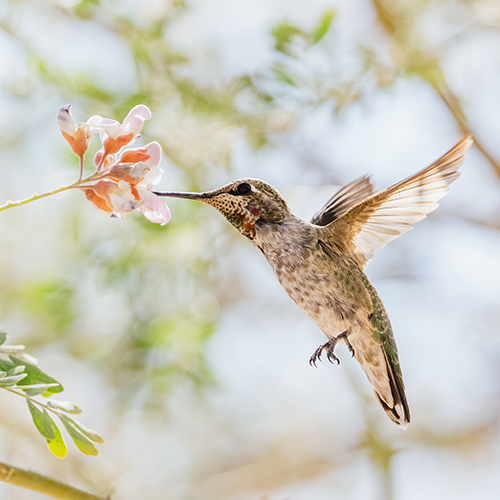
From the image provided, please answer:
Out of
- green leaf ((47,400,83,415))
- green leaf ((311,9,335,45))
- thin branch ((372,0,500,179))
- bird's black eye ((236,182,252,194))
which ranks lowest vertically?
green leaf ((47,400,83,415))

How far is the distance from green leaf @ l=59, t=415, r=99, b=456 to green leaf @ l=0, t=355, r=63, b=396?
51 mm

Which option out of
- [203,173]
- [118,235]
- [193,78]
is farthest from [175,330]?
[193,78]

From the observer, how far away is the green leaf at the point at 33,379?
3.10 ft

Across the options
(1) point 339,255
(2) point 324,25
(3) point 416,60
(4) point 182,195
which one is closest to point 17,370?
(4) point 182,195

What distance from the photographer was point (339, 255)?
65.4 inches

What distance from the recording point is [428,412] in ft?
15.9

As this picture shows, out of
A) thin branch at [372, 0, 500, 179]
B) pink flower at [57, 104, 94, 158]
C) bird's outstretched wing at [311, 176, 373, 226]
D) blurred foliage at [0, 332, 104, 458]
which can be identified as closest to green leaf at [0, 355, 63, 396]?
blurred foliage at [0, 332, 104, 458]

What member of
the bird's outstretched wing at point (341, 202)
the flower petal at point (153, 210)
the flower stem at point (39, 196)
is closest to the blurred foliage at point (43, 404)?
the flower stem at point (39, 196)

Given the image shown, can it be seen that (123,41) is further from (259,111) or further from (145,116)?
(145,116)

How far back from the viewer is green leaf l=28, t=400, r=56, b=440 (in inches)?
37.1

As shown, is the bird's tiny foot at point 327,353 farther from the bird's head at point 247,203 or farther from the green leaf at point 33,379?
the green leaf at point 33,379

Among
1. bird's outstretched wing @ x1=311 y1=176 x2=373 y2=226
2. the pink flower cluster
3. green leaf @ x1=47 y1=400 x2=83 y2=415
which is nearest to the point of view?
green leaf @ x1=47 y1=400 x2=83 y2=415

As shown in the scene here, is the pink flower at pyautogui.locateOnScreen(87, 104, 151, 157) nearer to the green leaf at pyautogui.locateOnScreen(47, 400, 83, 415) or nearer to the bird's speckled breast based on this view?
the green leaf at pyautogui.locateOnScreen(47, 400, 83, 415)

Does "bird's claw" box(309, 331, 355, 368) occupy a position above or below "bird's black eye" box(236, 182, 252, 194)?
below
